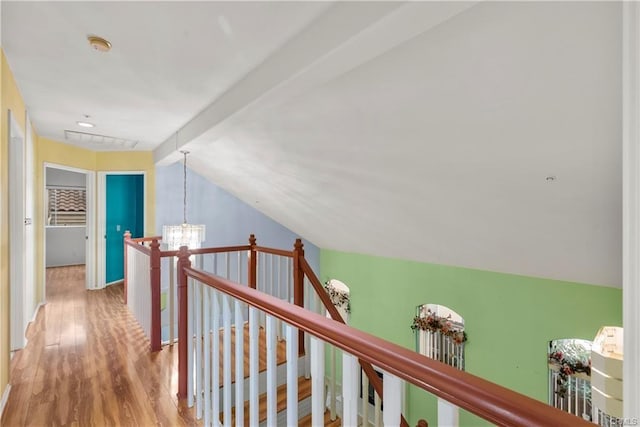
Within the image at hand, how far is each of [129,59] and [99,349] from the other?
2.46m

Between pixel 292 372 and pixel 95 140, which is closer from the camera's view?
pixel 292 372

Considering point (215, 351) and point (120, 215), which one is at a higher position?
point (120, 215)

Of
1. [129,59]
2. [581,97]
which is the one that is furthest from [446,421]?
[129,59]

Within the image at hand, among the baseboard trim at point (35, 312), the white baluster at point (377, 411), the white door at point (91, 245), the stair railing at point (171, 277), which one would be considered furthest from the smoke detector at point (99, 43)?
the white door at point (91, 245)

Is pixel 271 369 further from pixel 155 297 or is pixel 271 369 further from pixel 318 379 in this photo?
pixel 155 297

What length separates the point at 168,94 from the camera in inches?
110

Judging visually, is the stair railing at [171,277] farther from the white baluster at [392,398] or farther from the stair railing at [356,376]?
the white baluster at [392,398]

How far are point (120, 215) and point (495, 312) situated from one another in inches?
265

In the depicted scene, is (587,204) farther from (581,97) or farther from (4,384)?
(4,384)

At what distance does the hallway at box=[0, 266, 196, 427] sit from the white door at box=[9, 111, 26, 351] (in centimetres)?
26

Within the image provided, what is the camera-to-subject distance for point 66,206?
7668mm

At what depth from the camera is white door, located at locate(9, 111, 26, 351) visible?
2617mm

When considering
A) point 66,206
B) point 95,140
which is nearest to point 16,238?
point 95,140
